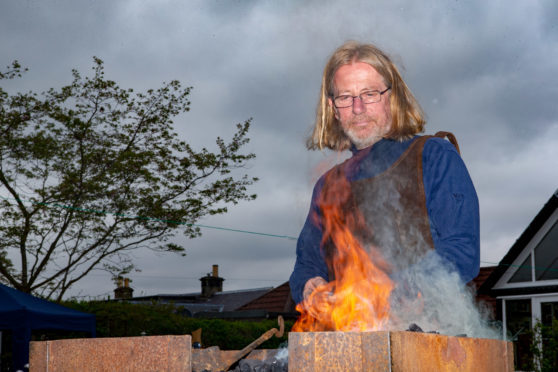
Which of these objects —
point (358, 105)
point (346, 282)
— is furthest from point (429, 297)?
point (358, 105)

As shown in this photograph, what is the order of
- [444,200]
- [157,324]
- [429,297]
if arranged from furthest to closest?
[157,324]
[444,200]
[429,297]

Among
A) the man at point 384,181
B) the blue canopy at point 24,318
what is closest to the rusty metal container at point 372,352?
the man at point 384,181

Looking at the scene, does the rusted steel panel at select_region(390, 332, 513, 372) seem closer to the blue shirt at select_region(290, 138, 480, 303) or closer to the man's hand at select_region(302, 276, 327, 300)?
the blue shirt at select_region(290, 138, 480, 303)

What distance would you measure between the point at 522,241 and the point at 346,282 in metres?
14.6

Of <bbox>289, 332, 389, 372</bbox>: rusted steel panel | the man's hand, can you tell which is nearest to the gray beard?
the man's hand

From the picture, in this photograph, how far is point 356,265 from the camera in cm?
272

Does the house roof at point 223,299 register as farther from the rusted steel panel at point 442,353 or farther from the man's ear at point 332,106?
the rusted steel panel at point 442,353

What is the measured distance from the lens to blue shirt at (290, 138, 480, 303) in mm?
2490

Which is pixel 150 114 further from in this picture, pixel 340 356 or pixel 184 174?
pixel 340 356

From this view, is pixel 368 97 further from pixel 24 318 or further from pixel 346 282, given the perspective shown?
pixel 24 318

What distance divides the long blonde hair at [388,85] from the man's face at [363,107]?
3 centimetres

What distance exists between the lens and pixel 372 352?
6.58ft

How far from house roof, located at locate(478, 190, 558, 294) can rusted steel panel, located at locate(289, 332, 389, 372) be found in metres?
14.2

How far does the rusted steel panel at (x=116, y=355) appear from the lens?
255 cm
